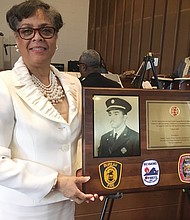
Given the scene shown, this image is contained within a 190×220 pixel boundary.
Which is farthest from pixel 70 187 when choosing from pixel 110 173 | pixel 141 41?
pixel 141 41

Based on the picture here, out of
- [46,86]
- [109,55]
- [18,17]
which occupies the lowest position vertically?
[46,86]

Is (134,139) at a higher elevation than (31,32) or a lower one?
lower

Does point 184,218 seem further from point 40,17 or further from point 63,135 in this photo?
point 40,17

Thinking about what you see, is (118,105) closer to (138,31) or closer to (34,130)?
(34,130)

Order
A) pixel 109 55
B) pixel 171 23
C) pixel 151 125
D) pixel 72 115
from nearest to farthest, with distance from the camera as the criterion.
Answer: pixel 72 115
pixel 151 125
pixel 171 23
pixel 109 55

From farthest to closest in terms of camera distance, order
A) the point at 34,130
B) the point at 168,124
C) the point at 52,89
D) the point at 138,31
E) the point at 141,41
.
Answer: the point at 138,31 → the point at 141,41 → the point at 168,124 → the point at 52,89 → the point at 34,130

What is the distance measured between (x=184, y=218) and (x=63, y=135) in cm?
161

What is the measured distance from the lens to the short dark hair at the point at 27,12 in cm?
105

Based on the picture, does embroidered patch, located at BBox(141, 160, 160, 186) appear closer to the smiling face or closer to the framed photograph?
the framed photograph

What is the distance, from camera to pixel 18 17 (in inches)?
41.6

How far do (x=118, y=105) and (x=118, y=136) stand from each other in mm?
125

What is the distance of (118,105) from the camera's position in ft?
3.99

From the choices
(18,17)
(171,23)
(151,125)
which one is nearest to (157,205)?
(151,125)

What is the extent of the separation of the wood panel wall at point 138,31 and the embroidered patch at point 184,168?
401 centimetres
